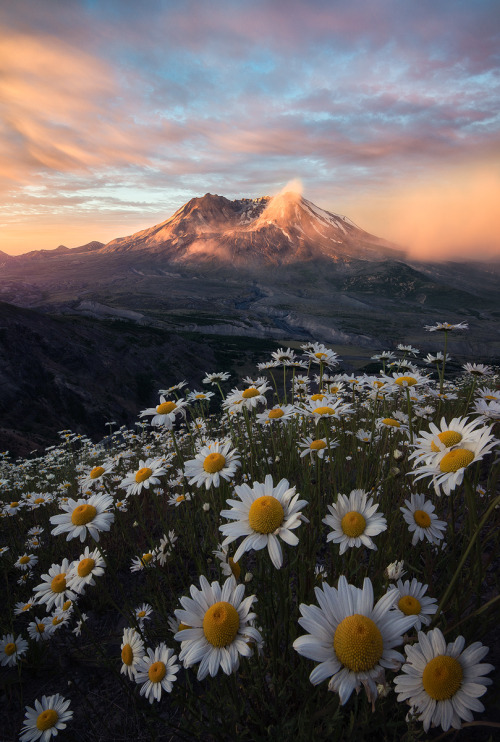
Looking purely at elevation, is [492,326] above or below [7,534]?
below

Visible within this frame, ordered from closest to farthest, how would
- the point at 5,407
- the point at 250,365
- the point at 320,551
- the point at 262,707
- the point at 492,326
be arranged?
1. the point at 262,707
2. the point at 320,551
3. the point at 5,407
4. the point at 250,365
5. the point at 492,326

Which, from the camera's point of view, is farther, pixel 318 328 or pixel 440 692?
pixel 318 328

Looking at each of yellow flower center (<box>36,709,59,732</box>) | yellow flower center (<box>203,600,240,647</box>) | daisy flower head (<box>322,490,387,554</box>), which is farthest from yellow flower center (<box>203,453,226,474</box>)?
yellow flower center (<box>36,709,59,732</box>)

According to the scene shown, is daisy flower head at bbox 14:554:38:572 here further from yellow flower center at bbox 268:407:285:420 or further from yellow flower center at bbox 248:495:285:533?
yellow flower center at bbox 248:495:285:533

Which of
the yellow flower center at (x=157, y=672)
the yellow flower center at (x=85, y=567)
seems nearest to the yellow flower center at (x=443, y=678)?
the yellow flower center at (x=157, y=672)

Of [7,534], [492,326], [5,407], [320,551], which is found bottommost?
[492,326]

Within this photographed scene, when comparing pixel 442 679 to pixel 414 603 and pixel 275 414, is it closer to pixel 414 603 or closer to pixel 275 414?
pixel 414 603

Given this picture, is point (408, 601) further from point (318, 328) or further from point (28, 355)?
point (318, 328)

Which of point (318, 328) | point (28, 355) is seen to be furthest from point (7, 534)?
point (318, 328)
